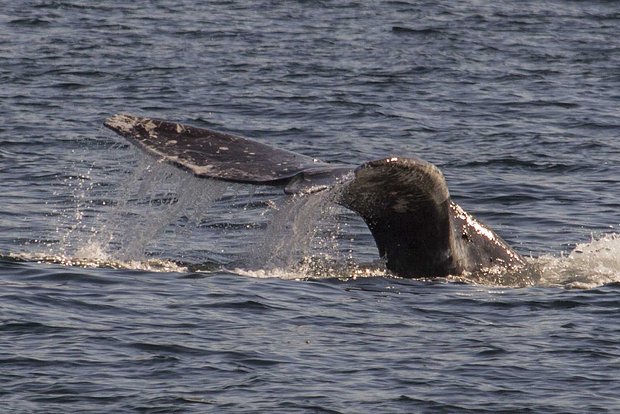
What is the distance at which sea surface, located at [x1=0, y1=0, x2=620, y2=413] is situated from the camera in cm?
974

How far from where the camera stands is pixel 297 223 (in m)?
10.7

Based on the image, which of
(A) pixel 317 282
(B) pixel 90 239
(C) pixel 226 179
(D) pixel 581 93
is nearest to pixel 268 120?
(D) pixel 581 93

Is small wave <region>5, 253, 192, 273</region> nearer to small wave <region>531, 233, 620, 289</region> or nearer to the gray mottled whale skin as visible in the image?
the gray mottled whale skin

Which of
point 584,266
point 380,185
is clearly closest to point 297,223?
point 380,185

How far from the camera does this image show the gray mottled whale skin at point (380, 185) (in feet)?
33.6

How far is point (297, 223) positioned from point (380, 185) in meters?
0.72

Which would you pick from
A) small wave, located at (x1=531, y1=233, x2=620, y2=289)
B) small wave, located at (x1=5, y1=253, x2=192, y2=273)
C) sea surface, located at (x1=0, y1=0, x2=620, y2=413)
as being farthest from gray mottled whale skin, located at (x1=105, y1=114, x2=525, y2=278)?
small wave, located at (x1=5, y1=253, x2=192, y2=273)

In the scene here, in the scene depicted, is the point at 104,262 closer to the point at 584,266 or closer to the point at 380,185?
the point at 380,185

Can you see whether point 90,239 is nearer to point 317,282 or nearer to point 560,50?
point 317,282

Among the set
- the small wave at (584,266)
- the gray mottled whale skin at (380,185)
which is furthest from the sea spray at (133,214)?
the small wave at (584,266)

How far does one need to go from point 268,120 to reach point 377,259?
8831 mm

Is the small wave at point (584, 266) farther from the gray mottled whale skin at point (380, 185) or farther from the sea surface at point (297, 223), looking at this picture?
the gray mottled whale skin at point (380, 185)

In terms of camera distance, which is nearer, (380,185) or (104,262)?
(380,185)

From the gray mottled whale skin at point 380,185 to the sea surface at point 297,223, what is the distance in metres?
0.14
